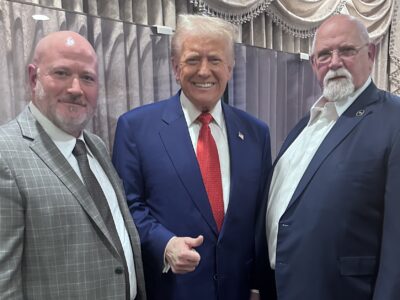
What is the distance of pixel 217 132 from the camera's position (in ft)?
4.97

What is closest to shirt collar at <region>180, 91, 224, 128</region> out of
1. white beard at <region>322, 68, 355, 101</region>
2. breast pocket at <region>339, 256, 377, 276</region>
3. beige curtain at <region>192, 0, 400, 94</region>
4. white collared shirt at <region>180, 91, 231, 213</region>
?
white collared shirt at <region>180, 91, 231, 213</region>

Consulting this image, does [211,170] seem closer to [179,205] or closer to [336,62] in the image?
[179,205]

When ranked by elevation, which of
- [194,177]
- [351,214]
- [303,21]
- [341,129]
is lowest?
[351,214]

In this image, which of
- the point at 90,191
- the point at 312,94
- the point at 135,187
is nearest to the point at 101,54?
the point at 135,187

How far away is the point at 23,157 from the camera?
105 centimetres

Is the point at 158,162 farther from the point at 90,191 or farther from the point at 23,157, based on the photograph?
the point at 23,157

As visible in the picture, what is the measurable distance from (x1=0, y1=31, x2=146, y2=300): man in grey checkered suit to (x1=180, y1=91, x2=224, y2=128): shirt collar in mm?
373

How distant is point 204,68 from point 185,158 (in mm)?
324

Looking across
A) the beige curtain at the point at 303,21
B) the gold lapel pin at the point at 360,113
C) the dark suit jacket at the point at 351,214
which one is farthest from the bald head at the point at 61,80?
the beige curtain at the point at 303,21

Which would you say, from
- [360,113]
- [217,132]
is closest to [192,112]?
[217,132]

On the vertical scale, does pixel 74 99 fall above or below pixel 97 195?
above

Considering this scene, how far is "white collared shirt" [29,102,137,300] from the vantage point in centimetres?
116

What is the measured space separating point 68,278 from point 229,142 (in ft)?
2.35

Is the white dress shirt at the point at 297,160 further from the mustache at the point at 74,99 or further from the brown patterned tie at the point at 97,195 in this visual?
the mustache at the point at 74,99
